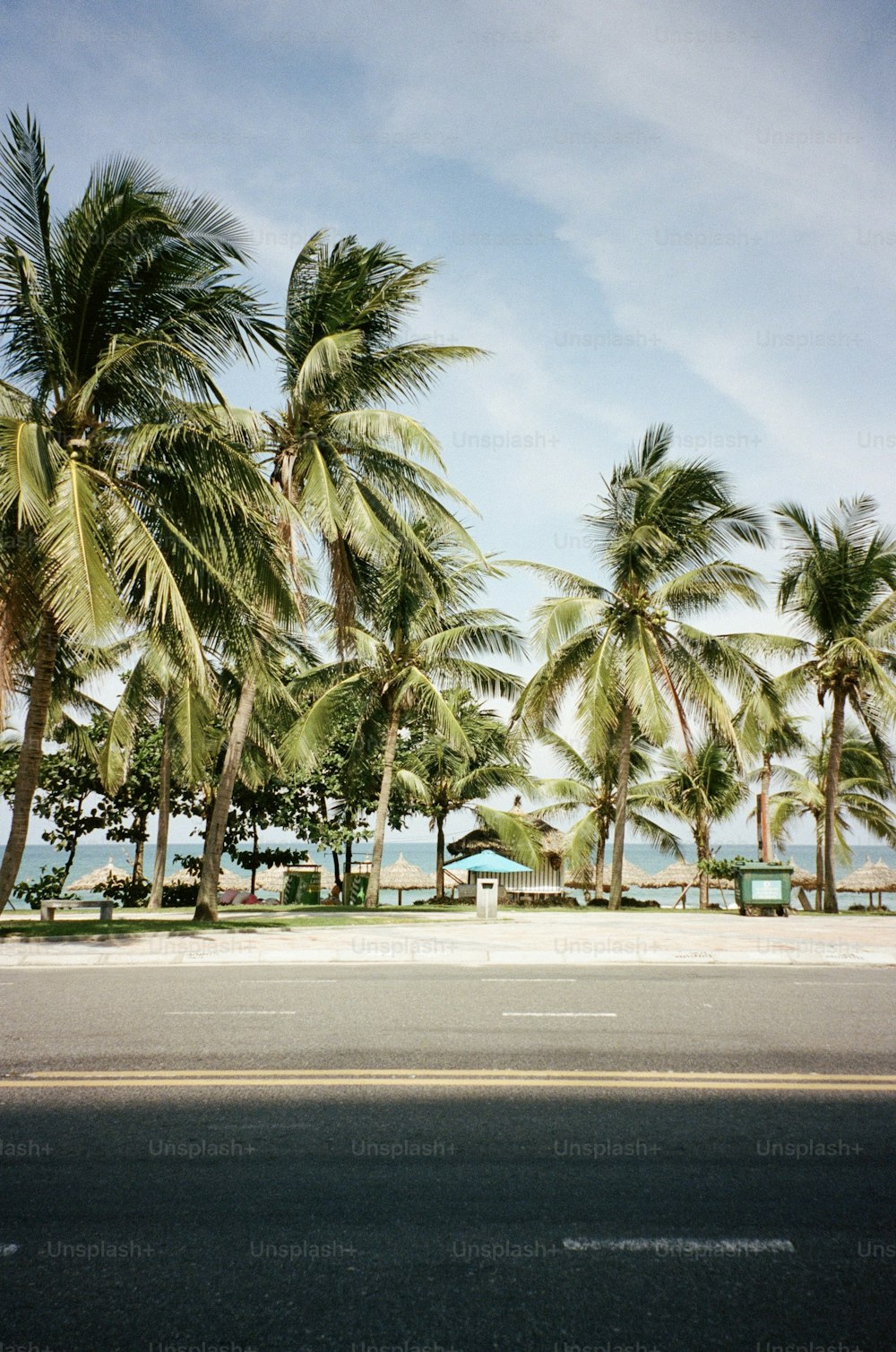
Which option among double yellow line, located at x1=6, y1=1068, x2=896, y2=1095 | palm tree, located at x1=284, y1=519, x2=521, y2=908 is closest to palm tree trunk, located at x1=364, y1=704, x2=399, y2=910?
palm tree, located at x1=284, y1=519, x2=521, y2=908

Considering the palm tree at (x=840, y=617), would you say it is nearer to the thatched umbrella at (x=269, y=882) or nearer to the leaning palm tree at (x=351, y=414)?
the leaning palm tree at (x=351, y=414)

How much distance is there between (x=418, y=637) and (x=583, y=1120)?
1867 cm

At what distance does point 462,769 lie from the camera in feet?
112

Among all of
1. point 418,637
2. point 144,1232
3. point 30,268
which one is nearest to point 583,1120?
point 144,1232

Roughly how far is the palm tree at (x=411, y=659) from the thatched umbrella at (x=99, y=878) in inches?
637

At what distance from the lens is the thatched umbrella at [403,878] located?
45.4 m

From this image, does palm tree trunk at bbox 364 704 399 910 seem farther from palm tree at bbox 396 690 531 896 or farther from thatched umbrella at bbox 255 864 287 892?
thatched umbrella at bbox 255 864 287 892

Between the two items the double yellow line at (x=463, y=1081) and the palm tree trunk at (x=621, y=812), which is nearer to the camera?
the double yellow line at (x=463, y=1081)

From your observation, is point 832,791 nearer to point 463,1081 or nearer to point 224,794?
point 224,794

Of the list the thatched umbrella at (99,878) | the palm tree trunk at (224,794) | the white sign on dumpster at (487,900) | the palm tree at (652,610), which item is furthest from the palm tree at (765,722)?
the thatched umbrella at (99,878)

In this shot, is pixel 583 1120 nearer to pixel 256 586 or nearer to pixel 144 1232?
pixel 144 1232

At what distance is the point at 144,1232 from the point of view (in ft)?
12.3

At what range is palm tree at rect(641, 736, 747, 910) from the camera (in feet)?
112

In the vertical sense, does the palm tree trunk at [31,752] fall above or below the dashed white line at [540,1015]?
above
